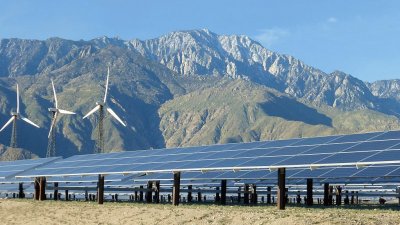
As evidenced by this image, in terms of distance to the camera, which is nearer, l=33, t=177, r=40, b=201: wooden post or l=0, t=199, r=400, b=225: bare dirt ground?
l=0, t=199, r=400, b=225: bare dirt ground

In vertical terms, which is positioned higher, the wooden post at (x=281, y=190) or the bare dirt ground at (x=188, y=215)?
the wooden post at (x=281, y=190)

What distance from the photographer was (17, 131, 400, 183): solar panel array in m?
46.6

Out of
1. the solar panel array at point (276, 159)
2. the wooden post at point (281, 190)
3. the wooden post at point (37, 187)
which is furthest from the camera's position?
the wooden post at point (37, 187)

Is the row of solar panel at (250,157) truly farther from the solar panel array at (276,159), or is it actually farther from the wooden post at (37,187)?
the wooden post at (37,187)

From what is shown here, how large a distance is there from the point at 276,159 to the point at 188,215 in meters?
10.4

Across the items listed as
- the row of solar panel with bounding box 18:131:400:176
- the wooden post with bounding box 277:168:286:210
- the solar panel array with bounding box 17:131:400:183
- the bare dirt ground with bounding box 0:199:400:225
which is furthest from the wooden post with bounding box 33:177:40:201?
the wooden post with bounding box 277:168:286:210

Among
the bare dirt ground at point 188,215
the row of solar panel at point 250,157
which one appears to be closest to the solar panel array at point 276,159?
the row of solar panel at point 250,157

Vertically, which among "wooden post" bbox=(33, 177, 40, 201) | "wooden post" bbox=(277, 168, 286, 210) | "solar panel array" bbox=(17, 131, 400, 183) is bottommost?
"wooden post" bbox=(33, 177, 40, 201)

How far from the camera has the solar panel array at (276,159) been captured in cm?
4656

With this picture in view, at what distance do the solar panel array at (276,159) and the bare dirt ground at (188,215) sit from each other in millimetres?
3660

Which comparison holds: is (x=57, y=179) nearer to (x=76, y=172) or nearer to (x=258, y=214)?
(x=76, y=172)

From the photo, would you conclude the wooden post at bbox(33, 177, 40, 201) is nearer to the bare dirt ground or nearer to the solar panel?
the solar panel

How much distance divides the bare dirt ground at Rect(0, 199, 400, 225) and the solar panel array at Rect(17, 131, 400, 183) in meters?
3.66

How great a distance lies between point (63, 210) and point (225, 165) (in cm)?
1548
